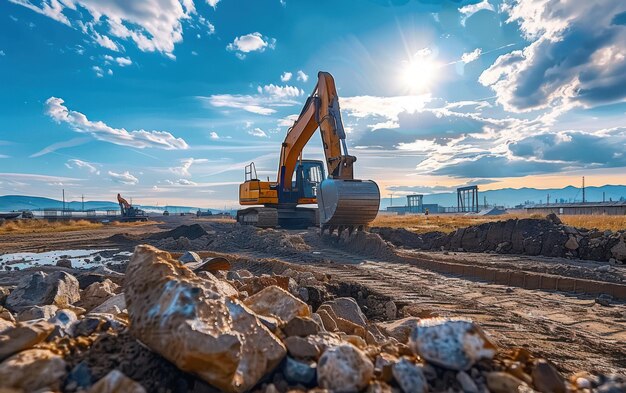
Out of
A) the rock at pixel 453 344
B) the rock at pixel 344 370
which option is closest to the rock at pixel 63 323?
the rock at pixel 344 370

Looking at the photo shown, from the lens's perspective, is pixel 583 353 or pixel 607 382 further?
pixel 583 353

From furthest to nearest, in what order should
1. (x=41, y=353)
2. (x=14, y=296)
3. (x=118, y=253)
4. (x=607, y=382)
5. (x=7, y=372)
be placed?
(x=118, y=253), (x=14, y=296), (x=607, y=382), (x=41, y=353), (x=7, y=372)

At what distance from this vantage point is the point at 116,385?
79.2 inches

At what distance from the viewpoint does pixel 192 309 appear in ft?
7.48

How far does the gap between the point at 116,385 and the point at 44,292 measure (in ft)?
12.6

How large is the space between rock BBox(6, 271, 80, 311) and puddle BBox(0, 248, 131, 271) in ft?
17.5

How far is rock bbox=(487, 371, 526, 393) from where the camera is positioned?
218 centimetres

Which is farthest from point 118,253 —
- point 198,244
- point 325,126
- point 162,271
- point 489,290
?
point 162,271

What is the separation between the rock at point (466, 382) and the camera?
2.17m

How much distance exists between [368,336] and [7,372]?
2.43m

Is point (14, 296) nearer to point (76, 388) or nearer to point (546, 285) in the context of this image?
point (76, 388)

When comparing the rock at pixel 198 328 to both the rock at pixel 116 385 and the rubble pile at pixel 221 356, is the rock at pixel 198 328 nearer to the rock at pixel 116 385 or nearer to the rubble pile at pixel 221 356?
the rubble pile at pixel 221 356

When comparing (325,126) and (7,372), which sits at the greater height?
(325,126)

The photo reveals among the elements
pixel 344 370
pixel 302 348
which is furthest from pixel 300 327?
Answer: pixel 344 370
